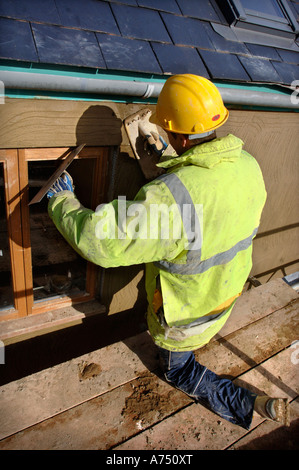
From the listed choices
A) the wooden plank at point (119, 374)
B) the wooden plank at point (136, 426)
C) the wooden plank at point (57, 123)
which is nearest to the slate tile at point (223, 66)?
the wooden plank at point (57, 123)

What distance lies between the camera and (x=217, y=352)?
9.64ft

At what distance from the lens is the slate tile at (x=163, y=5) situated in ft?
8.35

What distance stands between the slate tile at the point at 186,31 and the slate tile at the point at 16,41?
1.17 m

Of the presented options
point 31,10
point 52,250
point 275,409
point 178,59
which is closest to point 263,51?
point 178,59

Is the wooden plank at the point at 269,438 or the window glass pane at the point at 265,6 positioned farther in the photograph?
the window glass pane at the point at 265,6

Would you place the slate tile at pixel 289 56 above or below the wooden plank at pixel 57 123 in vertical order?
above

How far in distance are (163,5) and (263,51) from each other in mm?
1138

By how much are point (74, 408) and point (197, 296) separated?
1.17 m

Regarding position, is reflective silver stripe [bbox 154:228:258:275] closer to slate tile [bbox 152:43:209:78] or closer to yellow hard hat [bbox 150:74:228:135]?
yellow hard hat [bbox 150:74:228:135]

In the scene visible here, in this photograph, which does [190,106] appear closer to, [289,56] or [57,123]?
[57,123]

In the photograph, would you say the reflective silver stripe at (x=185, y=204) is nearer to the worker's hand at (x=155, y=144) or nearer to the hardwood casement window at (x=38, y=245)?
the worker's hand at (x=155, y=144)

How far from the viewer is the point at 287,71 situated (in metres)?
3.29

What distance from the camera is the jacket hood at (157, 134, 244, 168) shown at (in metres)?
1.82

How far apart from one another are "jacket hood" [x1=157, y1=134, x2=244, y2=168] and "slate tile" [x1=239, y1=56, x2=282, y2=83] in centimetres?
138
